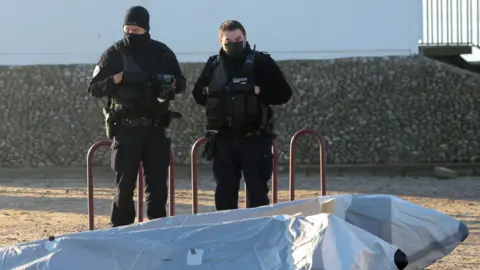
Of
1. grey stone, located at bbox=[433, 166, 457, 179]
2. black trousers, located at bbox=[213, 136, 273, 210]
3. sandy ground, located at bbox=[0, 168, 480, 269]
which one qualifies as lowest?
sandy ground, located at bbox=[0, 168, 480, 269]

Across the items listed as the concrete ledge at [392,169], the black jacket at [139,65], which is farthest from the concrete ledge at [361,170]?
the black jacket at [139,65]

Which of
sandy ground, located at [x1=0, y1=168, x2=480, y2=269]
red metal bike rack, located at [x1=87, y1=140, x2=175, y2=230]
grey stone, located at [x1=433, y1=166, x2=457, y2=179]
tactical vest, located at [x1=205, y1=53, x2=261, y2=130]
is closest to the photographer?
tactical vest, located at [x1=205, y1=53, x2=261, y2=130]

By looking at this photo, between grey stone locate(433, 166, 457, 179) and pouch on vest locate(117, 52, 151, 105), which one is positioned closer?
pouch on vest locate(117, 52, 151, 105)

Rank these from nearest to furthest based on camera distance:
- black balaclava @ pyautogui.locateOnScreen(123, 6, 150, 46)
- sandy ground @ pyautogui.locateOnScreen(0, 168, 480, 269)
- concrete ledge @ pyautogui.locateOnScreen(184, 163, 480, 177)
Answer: black balaclava @ pyautogui.locateOnScreen(123, 6, 150, 46)
sandy ground @ pyautogui.locateOnScreen(0, 168, 480, 269)
concrete ledge @ pyautogui.locateOnScreen(184, 163, 480, 177)

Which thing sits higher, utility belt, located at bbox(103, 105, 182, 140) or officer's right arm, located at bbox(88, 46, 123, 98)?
officer's right arm, located at bbox(88, 46, 123, 98)

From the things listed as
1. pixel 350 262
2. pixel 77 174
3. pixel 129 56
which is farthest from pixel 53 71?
pixel 350 262

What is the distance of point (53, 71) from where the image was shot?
13.8m

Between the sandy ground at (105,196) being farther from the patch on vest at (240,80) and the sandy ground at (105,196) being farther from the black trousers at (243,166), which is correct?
the patch on vest at (240,80)

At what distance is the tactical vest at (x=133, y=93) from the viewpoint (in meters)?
5.50

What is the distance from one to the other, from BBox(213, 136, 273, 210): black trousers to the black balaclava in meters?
0.98

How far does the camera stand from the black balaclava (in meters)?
5.46

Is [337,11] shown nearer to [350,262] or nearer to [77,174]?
[77,174]

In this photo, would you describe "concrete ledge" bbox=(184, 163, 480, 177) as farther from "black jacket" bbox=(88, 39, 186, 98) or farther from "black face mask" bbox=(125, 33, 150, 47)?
"black face mask" bbox=(125, 33, 150, 47)

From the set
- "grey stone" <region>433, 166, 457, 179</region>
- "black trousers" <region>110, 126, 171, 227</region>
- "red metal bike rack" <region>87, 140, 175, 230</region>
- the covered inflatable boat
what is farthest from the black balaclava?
"grey stone" <region>433, 166, 457, 179</region>
